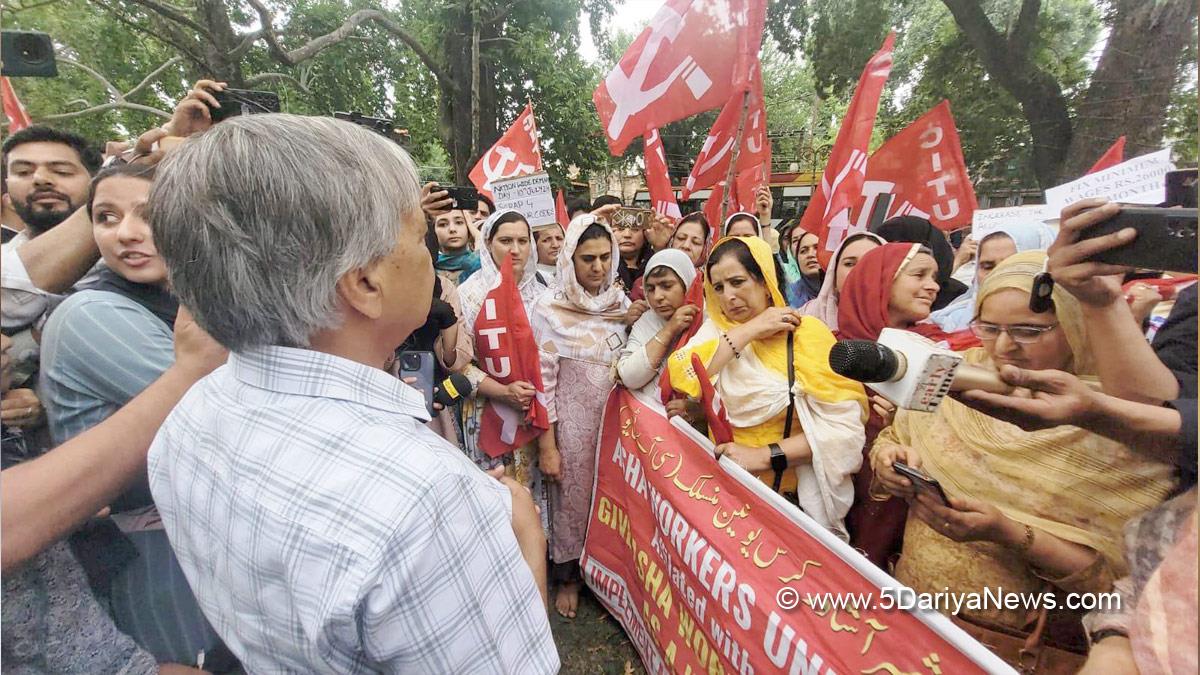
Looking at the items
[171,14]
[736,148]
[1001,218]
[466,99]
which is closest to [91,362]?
[736,148]

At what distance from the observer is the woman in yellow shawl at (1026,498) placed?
4.10 ft

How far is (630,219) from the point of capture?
4.26 m

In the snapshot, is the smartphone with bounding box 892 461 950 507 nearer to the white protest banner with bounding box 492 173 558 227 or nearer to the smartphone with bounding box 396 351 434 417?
the smartphone with bounding box 396 351 434 417

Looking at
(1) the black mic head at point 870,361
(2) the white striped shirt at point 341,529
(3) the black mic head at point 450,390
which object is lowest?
(3) the black mic head at point 450,390

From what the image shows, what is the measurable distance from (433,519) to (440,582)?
3.5 inches

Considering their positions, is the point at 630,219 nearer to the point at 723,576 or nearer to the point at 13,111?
the point at 723,576

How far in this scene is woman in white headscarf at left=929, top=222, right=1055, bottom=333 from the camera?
257 centimetres

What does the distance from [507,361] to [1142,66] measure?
5822 millimetres

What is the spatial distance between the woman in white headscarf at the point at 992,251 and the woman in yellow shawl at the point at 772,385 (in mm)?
1081

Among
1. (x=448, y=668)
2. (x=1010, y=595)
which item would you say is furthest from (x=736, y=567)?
(x=448, y=668)

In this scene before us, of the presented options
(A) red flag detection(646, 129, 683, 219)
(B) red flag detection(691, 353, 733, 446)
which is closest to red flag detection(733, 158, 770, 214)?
(A) red flag detection(646, 129, 683, 219)

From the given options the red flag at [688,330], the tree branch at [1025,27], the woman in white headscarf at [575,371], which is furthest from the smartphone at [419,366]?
the tree branch at [1025,27]

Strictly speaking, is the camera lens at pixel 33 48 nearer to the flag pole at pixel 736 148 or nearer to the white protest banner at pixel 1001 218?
the flag pole at pixel 736 148

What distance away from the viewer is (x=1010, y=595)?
1.38 metres
